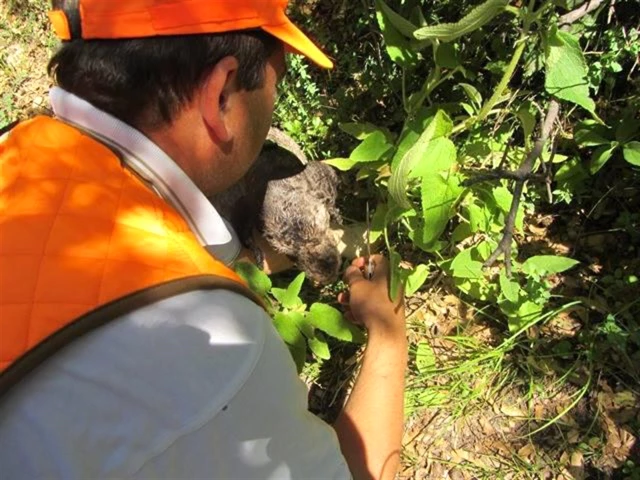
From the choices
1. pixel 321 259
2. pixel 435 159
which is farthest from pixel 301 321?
pixel 435 159

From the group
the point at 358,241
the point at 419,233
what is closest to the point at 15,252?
the point at 419,233

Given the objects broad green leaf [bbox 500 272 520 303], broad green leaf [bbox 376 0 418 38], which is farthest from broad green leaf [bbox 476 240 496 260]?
broad green leaf [bbox 376 0 418 38]

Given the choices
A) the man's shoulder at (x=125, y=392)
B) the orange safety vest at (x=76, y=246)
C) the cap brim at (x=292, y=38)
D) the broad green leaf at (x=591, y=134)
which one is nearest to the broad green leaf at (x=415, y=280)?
the broad green leaf at (x=591, y=134)

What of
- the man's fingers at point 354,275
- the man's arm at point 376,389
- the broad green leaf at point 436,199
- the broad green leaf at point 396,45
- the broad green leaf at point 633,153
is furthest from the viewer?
the man's fingers at point 354,275

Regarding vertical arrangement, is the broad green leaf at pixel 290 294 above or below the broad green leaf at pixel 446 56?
below

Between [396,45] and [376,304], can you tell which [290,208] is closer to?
[376,304]

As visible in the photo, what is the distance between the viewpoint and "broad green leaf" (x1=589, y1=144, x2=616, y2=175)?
8.20 ft

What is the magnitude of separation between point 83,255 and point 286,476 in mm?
663

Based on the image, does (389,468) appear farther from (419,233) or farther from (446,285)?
(446,285)

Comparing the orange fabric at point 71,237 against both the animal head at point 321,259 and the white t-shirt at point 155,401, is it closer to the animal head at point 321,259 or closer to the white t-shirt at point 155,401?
the white t-shirt at point 155,401

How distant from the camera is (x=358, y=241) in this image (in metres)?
3.20

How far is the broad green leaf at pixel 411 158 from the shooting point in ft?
6.95

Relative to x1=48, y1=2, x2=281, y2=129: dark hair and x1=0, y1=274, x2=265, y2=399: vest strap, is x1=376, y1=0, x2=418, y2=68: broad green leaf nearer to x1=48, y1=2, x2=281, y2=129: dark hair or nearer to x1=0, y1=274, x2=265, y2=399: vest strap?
A: x1=48, y1=2, x2=281, y2=129: dark hair

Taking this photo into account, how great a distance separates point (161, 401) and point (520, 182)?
1611mm
